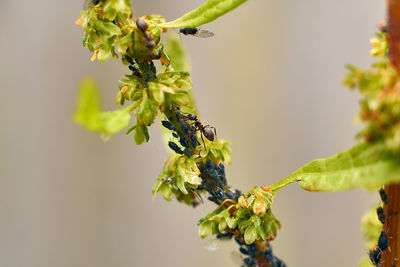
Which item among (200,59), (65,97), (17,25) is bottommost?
(65,97)

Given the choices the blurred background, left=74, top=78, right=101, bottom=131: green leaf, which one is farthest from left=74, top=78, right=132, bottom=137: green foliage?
the blurred background

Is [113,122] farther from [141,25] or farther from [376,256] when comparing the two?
[376,256]

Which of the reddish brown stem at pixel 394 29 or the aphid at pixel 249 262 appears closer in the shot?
the reddish brown stem at pixel 394 29

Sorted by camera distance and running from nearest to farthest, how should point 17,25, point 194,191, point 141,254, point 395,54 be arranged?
1. point 395,54
2. point 194,191
3. point 17,25
4. point 141,254

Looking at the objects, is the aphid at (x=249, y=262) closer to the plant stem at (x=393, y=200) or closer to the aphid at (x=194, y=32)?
the plant stem at (x=393, y=200)

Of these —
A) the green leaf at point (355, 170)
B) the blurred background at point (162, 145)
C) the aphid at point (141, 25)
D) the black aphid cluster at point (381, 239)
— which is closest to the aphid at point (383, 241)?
the black aphid cluster at point (381, 239)

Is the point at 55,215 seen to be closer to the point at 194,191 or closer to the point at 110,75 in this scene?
the point at 110,75

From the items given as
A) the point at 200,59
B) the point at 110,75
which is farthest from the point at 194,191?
the point at 200,59
